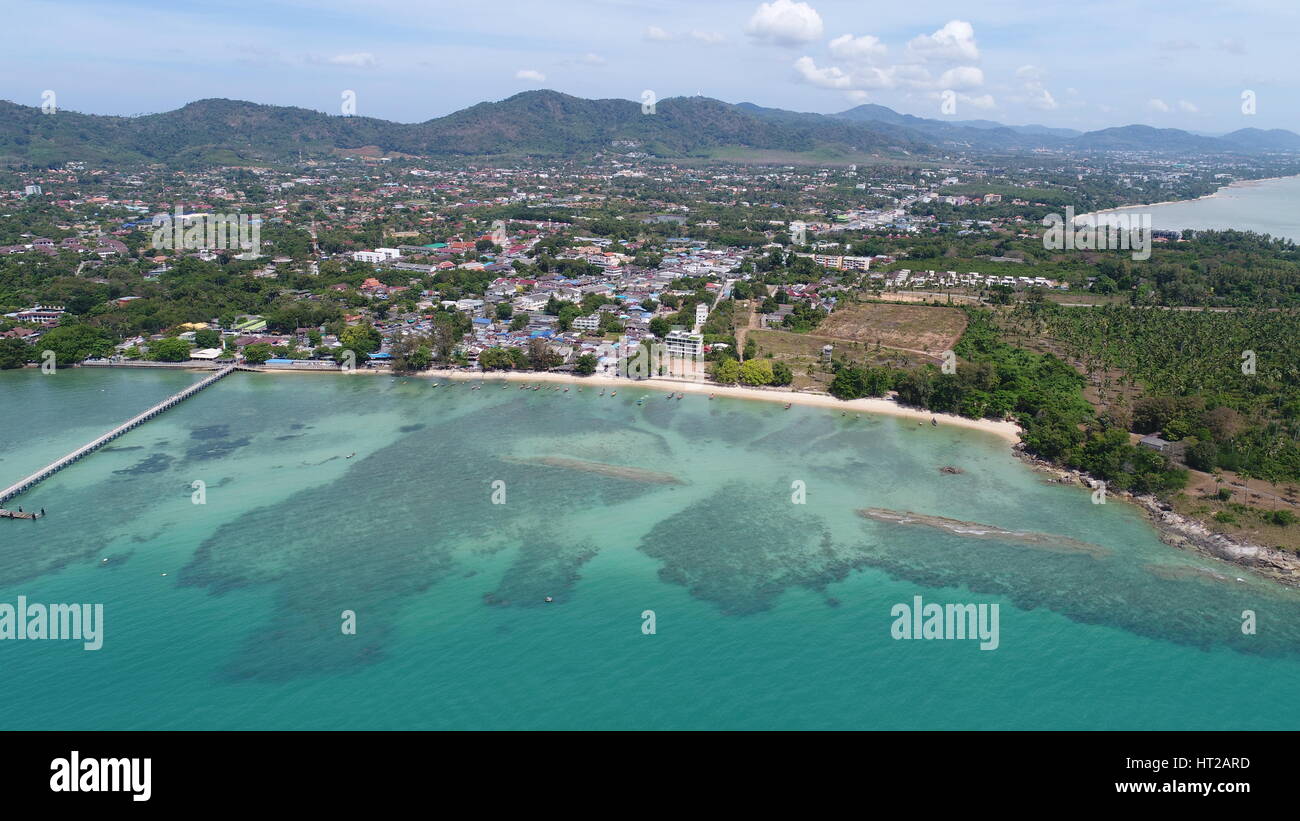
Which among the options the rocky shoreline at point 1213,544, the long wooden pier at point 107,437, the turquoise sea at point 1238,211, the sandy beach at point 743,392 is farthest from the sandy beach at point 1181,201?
the long wooden pier at point 107,437

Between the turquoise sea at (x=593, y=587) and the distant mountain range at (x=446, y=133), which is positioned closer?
the turquoise sea at (x=593, y=587)

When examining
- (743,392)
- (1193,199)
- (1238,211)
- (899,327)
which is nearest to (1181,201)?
(1193,199)

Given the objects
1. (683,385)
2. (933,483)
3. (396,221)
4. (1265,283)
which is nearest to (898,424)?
(933,483)

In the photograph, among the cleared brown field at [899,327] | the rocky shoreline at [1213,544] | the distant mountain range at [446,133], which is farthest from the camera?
the distant mountain range at [446,133]

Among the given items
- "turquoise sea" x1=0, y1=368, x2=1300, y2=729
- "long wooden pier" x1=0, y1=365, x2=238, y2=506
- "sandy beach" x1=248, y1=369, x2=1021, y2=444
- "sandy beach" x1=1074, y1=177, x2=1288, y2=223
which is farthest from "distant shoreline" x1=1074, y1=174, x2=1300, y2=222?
"long wooden pier" x1=0, y1=365, x2=238, y2=506

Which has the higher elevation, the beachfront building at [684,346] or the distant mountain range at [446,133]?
the distant mountain range at [446,133]

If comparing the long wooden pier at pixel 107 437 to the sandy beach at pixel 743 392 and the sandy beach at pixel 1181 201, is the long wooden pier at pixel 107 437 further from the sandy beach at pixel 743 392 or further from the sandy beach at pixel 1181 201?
the sandy beach at pixel 1181 201

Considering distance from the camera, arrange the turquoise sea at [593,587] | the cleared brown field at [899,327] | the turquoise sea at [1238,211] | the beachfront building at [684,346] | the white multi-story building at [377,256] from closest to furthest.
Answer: the turquoise sea at [593,587]
the beachfront building at [684,346]
the cleared brown field at [899,327]
the white multi-story building at [377,256]
the turquoise sea at [1238,211]

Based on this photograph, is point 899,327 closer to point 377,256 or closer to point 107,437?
point 107,437
